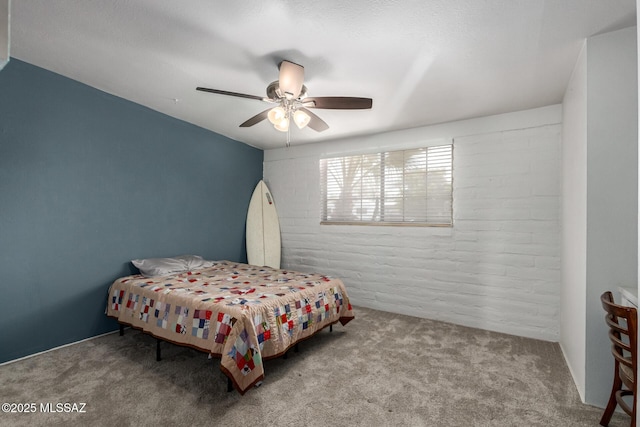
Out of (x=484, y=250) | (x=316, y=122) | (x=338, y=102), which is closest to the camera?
(x=338, y=102)

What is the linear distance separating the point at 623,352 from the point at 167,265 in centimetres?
349

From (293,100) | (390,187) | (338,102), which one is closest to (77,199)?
(293,100)

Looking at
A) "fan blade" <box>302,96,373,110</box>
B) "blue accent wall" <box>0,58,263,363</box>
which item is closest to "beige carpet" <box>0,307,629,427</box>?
"blue accent wall" <box>0,58,263,363</box>

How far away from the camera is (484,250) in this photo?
326cm

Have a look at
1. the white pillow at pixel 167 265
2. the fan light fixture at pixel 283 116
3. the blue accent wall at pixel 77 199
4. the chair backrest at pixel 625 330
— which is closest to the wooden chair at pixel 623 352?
the chair backrest at pixel 625 330

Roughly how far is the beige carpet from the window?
4.72 ft

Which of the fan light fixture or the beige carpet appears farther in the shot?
the fan light fixture

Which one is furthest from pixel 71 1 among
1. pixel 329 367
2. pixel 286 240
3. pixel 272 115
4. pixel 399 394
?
pixel 286 240

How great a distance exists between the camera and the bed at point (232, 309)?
200cm

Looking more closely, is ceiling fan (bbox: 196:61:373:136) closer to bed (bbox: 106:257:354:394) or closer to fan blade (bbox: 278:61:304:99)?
fan blade (bbox: 278:61:304:99)

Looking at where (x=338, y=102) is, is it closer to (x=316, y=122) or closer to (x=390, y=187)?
(x=316, y=122)

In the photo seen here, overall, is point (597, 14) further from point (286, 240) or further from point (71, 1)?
point (286, 240)

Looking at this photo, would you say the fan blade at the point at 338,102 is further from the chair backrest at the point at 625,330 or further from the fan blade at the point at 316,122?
the chair backrest at the point at 625,330

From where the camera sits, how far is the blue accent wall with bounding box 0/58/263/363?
238 cm
